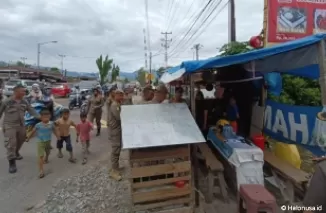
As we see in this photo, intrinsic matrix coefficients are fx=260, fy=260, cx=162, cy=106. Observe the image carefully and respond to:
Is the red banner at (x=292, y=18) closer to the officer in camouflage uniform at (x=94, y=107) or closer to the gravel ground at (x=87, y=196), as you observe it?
the gravel ground at (x=87, y=196)

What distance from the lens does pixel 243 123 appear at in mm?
6789

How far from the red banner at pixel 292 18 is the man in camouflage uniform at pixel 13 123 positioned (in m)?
5.89

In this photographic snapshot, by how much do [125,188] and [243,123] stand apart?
12.1ft

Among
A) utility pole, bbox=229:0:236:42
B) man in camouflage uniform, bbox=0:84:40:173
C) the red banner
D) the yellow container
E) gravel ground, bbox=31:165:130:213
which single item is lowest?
gravel ground, bbox=31:165:130:213

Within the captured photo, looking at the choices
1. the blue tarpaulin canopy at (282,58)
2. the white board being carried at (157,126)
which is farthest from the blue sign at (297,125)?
the white board being carried at (157,126)

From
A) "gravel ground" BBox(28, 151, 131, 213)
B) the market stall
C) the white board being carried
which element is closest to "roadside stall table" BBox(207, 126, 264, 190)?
the market stall

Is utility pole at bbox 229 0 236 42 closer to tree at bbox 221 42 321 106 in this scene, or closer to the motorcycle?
tree at bbox 221 42 321 106

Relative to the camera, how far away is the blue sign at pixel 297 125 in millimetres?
3400

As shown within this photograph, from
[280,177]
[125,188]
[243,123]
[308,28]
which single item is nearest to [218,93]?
[243,123]

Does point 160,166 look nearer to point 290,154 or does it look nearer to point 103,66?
point 290,154

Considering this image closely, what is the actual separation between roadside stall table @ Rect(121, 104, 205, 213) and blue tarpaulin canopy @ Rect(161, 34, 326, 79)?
1035 millimetres

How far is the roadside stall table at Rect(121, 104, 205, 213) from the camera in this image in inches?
131

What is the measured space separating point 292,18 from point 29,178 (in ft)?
22.6

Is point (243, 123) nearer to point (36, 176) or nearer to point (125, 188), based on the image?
point (125, 188)
